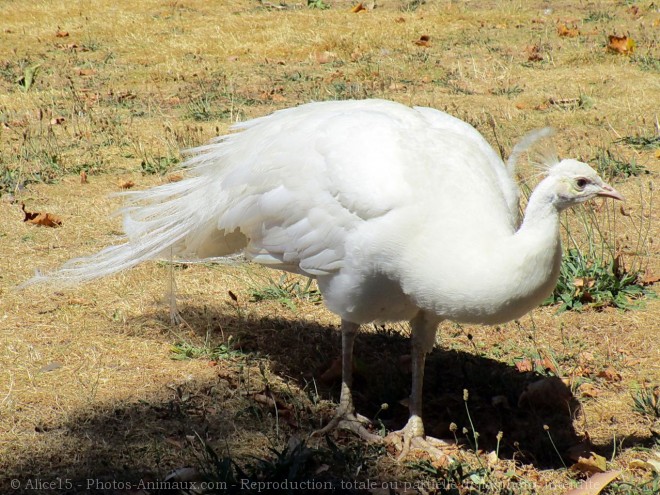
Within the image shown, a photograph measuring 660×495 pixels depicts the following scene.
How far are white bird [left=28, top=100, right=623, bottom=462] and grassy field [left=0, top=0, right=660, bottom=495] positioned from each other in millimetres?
358

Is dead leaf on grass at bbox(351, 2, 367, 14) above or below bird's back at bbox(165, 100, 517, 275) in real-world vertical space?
above

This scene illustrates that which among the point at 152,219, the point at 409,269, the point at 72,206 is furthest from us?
the point at 72,206

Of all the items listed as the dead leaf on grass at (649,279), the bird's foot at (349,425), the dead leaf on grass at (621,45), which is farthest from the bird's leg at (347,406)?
the dead leaf on grass at (621,45)

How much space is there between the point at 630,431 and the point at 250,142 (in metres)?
2.31

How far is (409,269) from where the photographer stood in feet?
11.0

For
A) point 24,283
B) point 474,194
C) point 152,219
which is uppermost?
point 474,194

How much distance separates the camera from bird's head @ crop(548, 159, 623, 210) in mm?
3211

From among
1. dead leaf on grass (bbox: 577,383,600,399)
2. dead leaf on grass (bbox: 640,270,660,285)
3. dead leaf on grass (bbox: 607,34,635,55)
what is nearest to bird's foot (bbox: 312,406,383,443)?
dead leaf on grass (bbox: 577,383,600,399)

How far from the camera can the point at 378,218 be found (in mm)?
3467

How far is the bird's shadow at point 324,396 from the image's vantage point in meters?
3.53

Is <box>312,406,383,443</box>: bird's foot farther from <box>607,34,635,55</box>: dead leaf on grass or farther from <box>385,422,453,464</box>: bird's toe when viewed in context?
<box>607,34,635,55</box>: dead leaf on grass

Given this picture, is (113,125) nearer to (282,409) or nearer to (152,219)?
(152,219)

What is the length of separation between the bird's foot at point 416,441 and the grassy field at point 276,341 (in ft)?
0.25

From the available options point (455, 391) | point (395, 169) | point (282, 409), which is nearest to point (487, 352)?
point (455, 391)
